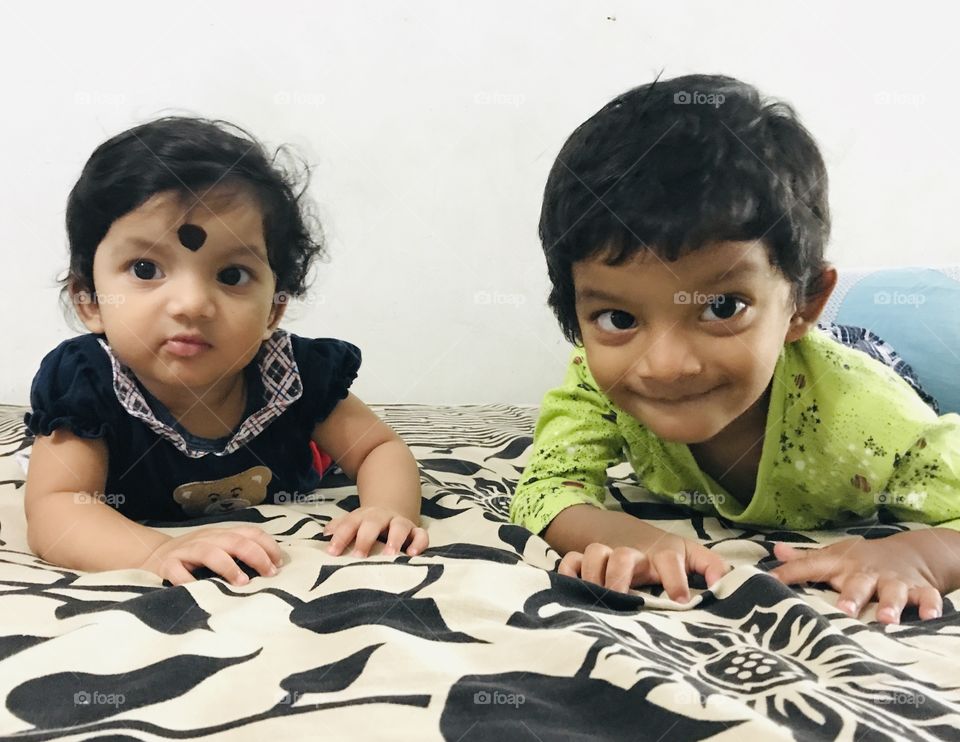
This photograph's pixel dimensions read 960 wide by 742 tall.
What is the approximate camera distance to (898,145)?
2.10 m

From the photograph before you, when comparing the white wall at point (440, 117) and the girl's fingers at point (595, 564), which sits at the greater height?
the white wall at point (440, 117)

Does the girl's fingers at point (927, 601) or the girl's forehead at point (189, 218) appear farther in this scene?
the girl's forehead at point (189, 218)

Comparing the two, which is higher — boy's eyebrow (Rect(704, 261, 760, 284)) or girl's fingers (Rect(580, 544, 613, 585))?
boy's eyebrow (Rect(704, 261, 760, 284))

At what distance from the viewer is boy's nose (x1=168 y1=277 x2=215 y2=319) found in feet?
2.73

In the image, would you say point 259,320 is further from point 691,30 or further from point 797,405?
point 691,30

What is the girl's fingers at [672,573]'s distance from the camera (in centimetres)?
69
